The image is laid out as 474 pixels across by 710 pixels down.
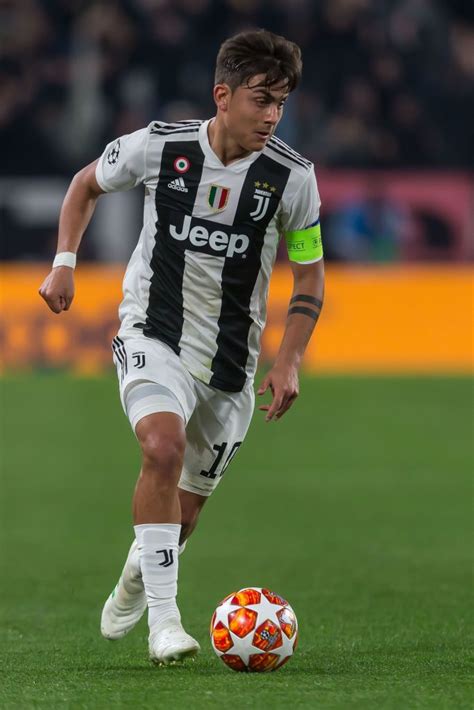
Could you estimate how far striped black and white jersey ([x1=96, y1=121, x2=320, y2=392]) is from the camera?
5.59 metres

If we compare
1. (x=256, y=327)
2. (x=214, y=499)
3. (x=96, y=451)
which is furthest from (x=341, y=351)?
(x=256, y=327)

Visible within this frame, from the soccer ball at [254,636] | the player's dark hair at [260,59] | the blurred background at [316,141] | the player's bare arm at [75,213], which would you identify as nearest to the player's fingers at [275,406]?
the soccer ball at [254,636]

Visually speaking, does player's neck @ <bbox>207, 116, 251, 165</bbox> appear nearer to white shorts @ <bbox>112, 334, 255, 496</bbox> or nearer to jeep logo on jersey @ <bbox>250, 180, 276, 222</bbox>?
jeep logo on jersey @ <bbox>250, 180, 276, 222</bbox>

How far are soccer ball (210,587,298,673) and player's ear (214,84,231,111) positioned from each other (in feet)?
6.12

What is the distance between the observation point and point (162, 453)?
511 centimetres

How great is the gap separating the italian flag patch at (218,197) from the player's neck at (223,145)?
0.38ft

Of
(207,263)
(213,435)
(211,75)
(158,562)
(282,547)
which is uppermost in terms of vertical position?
(207,263)

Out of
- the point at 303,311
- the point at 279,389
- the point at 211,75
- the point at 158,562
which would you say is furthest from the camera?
the point at 211,75

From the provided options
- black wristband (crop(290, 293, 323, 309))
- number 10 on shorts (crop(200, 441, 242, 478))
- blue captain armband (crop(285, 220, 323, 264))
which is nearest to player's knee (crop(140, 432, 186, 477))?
number 10 on shorts (crop(200, 441, 242, 478))

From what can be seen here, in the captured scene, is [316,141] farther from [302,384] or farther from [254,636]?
[254,636]

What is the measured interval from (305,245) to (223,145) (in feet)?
1.66

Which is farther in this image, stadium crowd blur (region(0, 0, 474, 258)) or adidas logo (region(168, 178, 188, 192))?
stadium crowd blur (region(0, 0, 474, 258))

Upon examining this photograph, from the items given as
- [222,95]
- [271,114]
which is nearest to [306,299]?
[271,114]

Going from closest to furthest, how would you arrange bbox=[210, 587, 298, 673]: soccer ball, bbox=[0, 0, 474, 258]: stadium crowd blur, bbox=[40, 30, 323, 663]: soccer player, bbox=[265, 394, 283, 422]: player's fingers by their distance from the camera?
bbox=[210, 587, 298, 673]: soccer ball, bbox=[265, 394, 283, 422]: player's fingers, bbox=[40, 30, 323, 663]: soccer player, bbox=[0, 0, 474, 258]: stadium crowd blur
